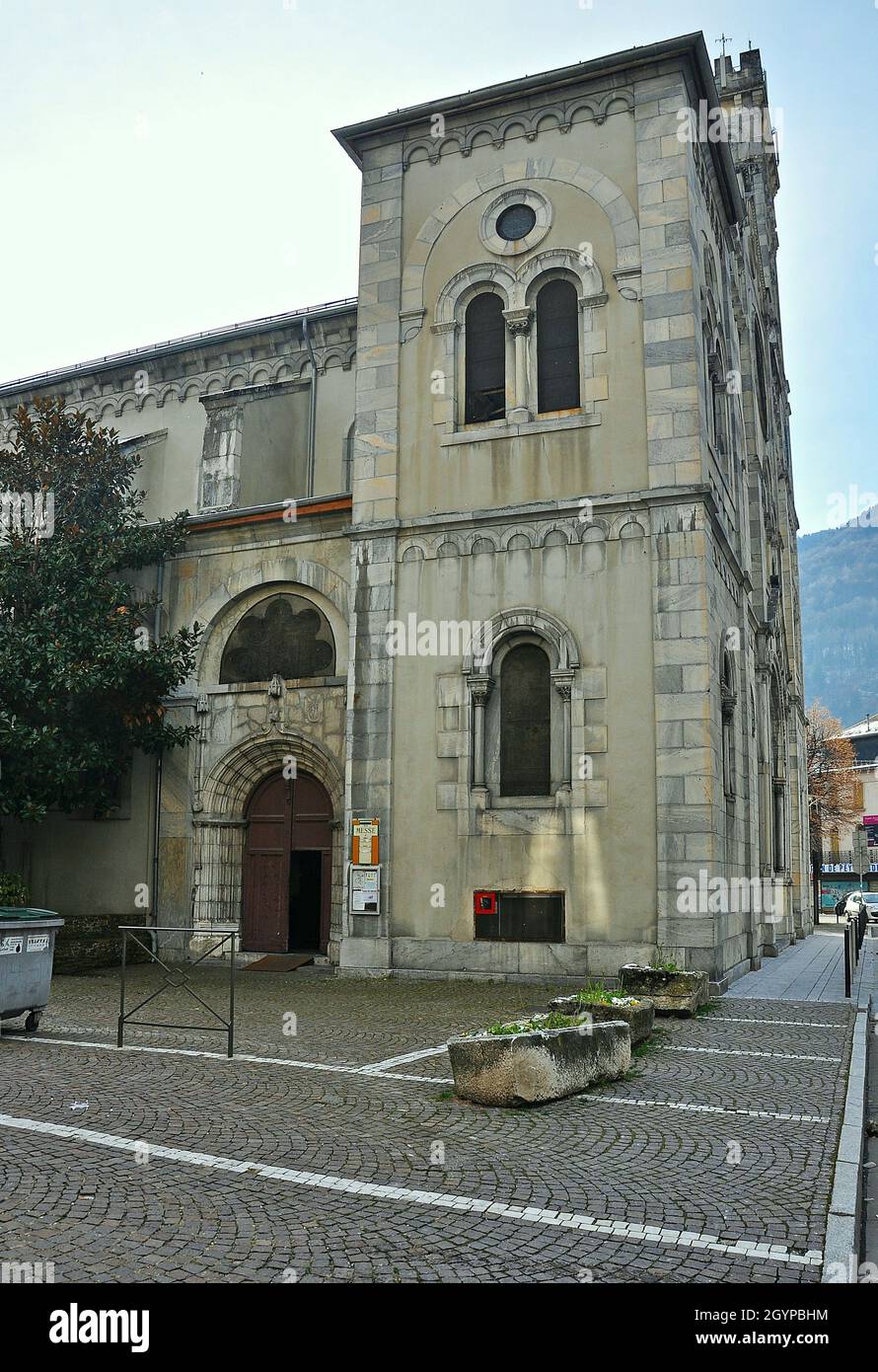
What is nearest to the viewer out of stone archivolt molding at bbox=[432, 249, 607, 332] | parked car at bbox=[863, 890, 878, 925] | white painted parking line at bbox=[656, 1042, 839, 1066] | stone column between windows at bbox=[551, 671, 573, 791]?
white painted parking line at bbox=[656, 1042, 839, 1066]

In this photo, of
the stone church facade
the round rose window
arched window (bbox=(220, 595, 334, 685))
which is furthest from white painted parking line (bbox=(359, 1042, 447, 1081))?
the round rose window

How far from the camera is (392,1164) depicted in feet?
20.8

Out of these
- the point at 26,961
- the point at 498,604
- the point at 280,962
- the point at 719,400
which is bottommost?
the point at 280,962

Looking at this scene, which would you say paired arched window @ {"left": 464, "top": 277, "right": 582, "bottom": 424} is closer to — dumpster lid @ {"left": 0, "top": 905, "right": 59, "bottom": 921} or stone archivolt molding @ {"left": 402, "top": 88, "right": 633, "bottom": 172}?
stone archivolt molding @ {"left": 402, "top": 88, "right": 633, "bottom": 172}

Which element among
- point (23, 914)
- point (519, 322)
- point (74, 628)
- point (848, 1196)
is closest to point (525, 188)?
point (519, 322)

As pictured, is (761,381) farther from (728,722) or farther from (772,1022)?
(772,1022)

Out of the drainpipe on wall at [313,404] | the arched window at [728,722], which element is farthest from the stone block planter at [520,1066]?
the drainpipe on wall at [313,404]

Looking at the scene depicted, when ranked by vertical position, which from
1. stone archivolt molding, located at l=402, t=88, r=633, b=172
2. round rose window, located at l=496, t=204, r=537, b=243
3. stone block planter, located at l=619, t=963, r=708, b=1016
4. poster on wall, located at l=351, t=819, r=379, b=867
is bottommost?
stone block planter, located at l=619, t=963, r=708, b=1016

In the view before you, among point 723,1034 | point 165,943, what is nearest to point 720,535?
point 723,1034

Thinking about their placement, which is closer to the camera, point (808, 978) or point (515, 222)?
point (515, 222)

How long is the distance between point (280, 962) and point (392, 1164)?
11.7 metres

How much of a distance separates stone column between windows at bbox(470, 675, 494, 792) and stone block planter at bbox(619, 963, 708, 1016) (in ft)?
13.2

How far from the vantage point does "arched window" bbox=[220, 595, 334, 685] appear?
18562 millimetres

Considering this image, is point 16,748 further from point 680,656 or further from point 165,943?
point 680,656
